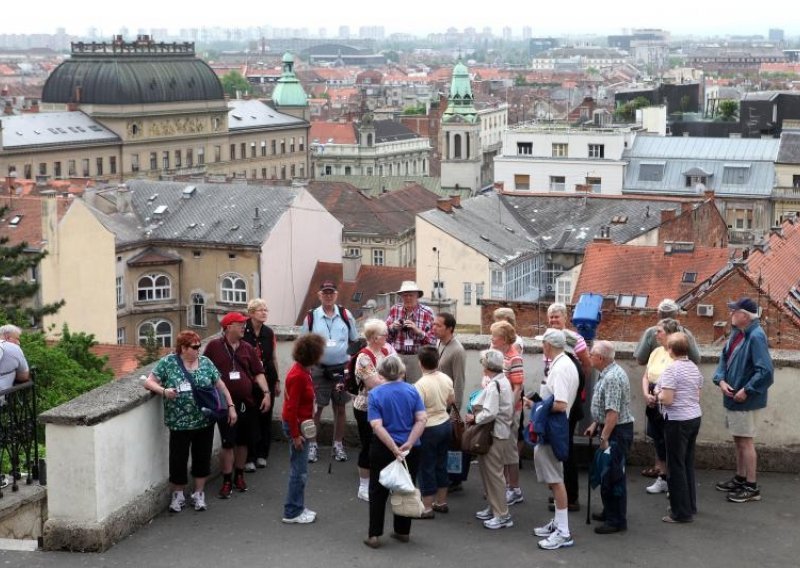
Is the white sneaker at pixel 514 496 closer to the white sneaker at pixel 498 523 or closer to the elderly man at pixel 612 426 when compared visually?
the white sneaker at pixel 498 523

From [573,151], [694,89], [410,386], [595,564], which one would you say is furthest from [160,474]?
[694,89]

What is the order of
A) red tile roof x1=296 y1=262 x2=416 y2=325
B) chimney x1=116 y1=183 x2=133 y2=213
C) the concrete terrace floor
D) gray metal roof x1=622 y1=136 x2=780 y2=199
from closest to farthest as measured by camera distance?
the concrete terrace floor
red tile roof x1=296 y1=262 x2=416 y2=325
chimney x1=116 y1=183 x2=133 y2=213
gray metal roof x1=622 y1=136 x2=780 y2=199

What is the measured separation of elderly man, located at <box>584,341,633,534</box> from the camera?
38.7 ft

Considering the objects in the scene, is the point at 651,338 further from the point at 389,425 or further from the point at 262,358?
the point at 262,358

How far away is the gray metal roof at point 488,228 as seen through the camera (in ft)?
193

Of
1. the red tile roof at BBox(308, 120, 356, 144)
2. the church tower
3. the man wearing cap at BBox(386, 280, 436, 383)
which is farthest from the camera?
the red tile roof at BBox(308, 120, 356, 144)

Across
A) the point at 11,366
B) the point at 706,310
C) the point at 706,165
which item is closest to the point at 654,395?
the point at 11,366

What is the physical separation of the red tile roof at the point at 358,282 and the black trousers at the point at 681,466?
162 feet

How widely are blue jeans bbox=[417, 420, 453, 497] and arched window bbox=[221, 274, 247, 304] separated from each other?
52.0 meters

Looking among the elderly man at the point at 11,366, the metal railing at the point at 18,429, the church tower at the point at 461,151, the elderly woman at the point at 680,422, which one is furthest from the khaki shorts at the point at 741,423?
the church tower at the point at 461,151

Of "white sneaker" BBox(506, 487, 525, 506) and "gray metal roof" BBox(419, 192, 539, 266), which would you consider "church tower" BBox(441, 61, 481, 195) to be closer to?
"gray metal roof" BBox(419, 192, 539, 266)

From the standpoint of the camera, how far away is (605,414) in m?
11.9

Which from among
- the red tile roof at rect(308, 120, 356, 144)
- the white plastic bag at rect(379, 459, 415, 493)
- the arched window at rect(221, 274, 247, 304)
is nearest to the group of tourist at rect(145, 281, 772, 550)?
the white plastic bag at rect(379, 459, 415, 493)

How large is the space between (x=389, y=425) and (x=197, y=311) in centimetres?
5474
